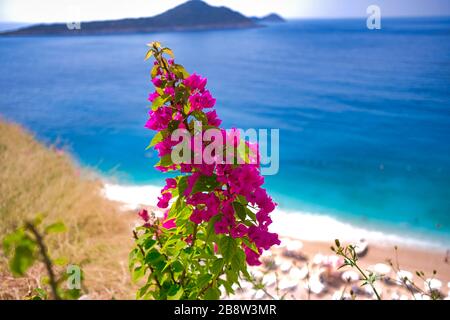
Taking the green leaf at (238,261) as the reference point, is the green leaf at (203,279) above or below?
below

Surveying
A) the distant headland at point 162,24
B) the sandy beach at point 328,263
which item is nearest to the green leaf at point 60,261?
the sandy beach at point 328,263

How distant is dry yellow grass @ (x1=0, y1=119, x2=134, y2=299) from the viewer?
327cm

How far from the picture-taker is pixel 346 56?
59.1 feet

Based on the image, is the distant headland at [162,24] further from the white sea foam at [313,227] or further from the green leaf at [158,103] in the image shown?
the green leaf at [158,103]

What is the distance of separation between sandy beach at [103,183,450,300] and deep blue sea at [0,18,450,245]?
587 mm

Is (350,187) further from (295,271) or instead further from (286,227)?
(295,271)

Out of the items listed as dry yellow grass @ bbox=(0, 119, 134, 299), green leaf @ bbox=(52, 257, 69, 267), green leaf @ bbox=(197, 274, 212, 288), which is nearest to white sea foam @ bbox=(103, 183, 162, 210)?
dry yellow grass @ bbox=(0, 119, 134, 299)

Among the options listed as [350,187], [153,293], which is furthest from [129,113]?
[153,293]

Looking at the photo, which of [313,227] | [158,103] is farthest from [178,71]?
[313,227]

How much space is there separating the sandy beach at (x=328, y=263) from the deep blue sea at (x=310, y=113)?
587mm

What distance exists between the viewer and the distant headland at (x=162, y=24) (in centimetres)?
1998

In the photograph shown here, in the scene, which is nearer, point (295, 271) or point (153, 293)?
point (153, 293)

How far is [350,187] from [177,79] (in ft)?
20.0

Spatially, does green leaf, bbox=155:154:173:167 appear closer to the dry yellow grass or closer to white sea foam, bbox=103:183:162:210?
the dry yellow grass
